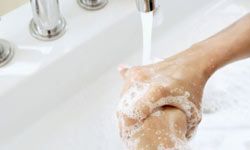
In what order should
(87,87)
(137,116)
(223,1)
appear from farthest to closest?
(223,1) → (87,87) → (137,116)

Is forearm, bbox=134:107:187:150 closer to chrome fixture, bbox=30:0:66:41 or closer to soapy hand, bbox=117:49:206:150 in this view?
soapy hand, bbox=117:49:206:150

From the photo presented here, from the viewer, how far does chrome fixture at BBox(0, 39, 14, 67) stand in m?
0.70

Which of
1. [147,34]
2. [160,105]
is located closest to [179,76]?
[160,105]

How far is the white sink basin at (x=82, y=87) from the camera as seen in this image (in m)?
0.71

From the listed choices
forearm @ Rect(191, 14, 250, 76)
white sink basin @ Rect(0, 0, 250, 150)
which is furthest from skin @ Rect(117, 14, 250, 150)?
white sink basin @ Rect(0, 0, 250, 150)

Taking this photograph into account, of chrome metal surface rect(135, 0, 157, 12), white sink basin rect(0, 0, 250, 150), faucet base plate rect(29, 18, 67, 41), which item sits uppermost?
chrome metal surface rect(135, 0, 157, 12)

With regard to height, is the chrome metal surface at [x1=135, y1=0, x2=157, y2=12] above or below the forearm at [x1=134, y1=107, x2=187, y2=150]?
above

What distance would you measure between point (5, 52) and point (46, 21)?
3.0 inches

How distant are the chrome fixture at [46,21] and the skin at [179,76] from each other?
0.14 m

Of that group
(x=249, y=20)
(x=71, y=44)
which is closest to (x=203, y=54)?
(x=249, y=20)

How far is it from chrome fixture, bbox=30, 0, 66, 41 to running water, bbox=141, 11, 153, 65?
128 millimetres

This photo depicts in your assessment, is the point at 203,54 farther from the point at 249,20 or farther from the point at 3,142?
the point at 3,142

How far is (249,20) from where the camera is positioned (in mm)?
681

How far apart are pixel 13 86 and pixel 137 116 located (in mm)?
210
